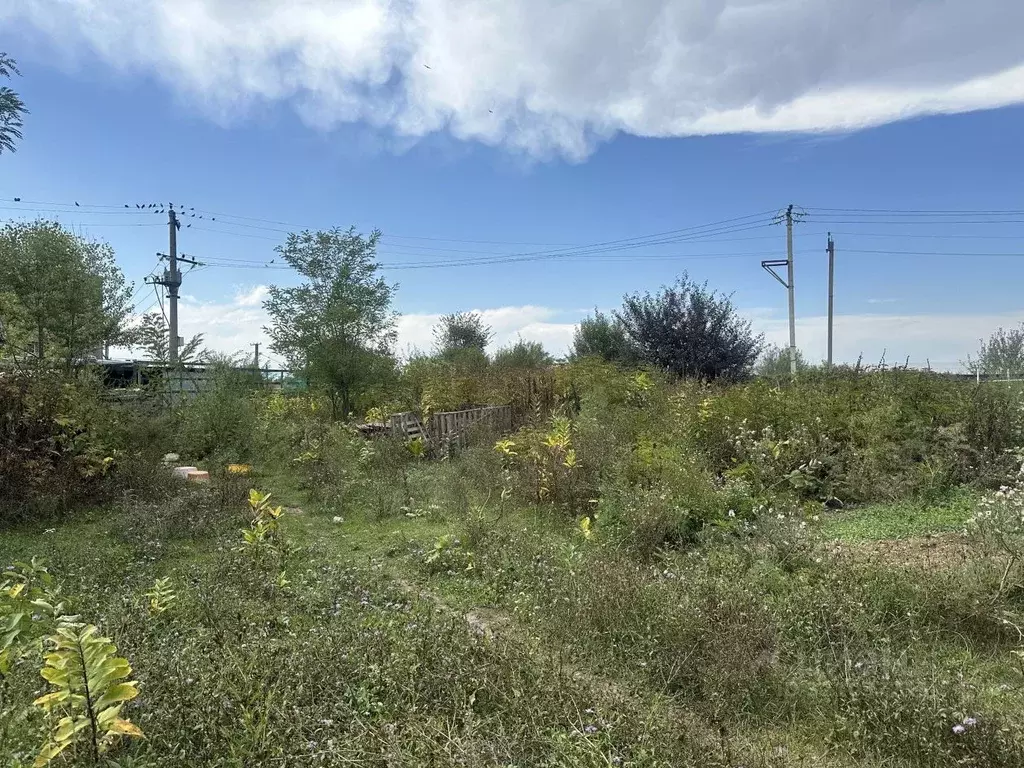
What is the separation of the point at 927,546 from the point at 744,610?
2.61m

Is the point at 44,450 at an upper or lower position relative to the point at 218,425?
lower

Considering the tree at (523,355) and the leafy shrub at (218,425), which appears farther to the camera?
the tree at (523,355)

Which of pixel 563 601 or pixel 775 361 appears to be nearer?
pixel 563 601

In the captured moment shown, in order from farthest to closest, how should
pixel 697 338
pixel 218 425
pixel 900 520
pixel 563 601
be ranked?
pixel 697 338, pixel 218 425, pixel 900 520, pixel 563 601

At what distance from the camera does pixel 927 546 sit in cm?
491

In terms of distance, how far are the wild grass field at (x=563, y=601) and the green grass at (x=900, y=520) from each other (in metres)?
0.04

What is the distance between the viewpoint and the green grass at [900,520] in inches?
211

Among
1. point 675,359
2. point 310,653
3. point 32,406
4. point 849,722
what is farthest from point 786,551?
point 675,359

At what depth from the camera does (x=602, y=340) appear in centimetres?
2275

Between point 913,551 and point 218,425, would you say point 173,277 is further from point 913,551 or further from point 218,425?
point 913,551

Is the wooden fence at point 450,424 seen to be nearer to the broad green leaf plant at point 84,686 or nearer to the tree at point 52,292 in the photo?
the tree at point 52,292

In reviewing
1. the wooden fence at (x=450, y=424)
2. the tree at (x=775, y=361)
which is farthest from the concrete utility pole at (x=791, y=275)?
the wooden fence at (x=450, y=424)

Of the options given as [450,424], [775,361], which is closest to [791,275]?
[775,361]

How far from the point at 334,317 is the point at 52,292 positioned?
5.20 metres
